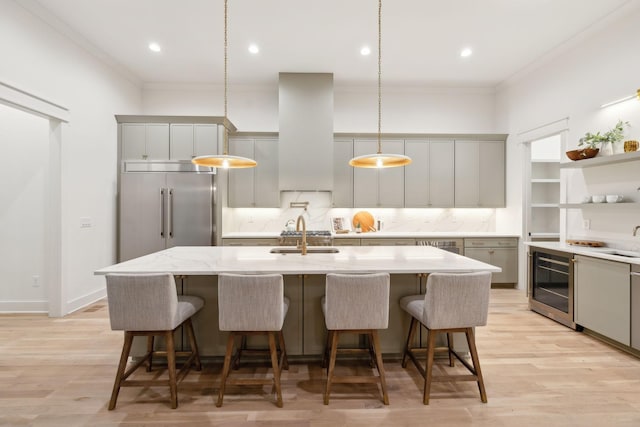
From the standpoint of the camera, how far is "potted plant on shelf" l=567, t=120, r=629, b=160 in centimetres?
328

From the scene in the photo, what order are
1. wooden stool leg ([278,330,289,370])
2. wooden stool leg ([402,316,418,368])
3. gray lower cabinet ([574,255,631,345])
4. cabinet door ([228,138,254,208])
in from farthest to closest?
cabinet door ([228,138,254,208]) → gray lower cabinet ([574,255,631,345]) → wooden stool leg ([402,316,418,368]) → wooden stool leg ([278,330,289,370])

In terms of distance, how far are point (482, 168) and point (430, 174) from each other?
0.89 metres

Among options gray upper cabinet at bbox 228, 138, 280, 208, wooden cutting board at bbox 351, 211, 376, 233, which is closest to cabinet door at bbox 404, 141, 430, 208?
wooden cutting board at bbox 351, 211, 376, 233

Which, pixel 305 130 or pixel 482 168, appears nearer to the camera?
pixel 305 130

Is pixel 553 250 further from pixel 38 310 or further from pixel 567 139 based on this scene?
pixel 38 310

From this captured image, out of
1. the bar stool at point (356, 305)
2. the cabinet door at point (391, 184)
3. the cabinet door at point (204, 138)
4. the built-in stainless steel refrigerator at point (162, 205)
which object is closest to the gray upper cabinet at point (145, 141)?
the built-in stainless steel refrigerator at point (162, 205)

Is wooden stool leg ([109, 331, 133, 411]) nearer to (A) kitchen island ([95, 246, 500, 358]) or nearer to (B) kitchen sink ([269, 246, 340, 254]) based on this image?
(A) kitchen island ([95, 246, 500, 358])

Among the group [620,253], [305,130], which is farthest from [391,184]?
[620,253]

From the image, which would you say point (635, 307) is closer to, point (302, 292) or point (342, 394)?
Answer: point (342, 394)

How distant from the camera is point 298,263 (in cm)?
245

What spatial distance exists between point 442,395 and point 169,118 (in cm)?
482

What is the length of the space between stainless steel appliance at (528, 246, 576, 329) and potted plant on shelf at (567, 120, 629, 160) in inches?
44.0

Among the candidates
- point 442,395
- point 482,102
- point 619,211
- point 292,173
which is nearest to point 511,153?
point 482,102

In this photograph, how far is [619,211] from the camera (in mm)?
3336
